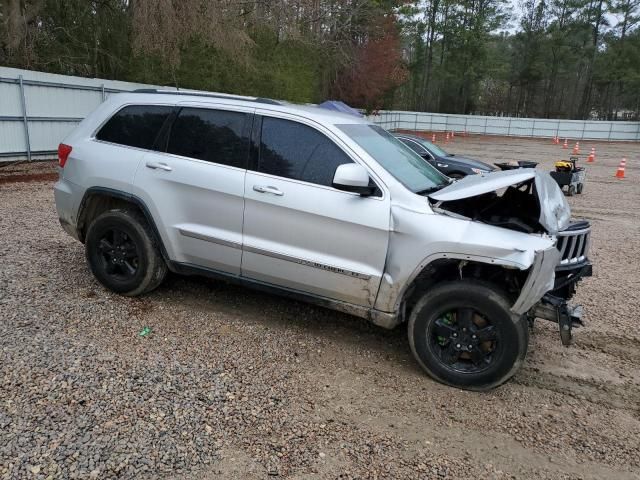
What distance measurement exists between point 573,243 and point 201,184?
2887mm

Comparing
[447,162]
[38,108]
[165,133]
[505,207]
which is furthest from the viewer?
[38,108]

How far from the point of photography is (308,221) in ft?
12.2

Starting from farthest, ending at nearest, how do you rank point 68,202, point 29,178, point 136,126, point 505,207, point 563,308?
point 29,178 → point 68,202 → point 136,126 → point 505,207 → point 563,308

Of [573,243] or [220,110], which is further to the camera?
[220,110]

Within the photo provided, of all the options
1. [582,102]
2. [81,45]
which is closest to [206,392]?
[81,45]

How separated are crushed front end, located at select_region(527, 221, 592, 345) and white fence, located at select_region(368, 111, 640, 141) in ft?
132

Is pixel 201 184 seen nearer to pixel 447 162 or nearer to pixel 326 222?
pixel 326 222

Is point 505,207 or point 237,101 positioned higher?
point 237,101

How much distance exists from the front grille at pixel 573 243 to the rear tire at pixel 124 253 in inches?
129

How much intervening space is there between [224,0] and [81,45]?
482cm

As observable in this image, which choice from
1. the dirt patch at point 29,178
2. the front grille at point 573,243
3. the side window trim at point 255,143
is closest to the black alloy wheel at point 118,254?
the side window trim at point 255,143

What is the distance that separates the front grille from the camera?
3.59 m

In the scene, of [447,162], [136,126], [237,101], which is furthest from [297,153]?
[447,162]

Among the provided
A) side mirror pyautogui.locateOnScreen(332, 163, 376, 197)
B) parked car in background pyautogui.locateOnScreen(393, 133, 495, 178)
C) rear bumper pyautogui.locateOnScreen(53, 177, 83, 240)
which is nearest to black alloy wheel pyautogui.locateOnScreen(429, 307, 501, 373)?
side mirror pyautogui.locateOnScreen(332, 163, 376, 197)
